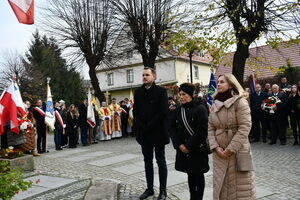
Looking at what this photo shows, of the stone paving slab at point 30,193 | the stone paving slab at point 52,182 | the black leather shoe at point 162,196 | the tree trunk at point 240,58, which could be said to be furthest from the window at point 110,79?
the black leather shoe at point 162,196

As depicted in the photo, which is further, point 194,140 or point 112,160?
point 112,160

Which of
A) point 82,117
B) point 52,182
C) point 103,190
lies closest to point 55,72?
point 82,117

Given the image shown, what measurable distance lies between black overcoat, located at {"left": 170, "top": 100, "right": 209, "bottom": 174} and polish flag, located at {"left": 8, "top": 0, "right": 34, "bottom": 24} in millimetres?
3093

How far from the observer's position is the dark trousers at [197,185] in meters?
4.33

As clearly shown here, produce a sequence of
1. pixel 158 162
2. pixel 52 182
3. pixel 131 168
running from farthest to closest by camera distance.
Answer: pixel 131 168, pixel 52 182, pixel 158 162

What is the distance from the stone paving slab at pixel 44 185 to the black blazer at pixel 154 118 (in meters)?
1.96

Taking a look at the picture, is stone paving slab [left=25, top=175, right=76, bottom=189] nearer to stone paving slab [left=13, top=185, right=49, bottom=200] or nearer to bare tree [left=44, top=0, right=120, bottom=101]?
stone paving slab [left=13, top=185, right=49, bottom=200]

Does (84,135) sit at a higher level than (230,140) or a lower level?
lower

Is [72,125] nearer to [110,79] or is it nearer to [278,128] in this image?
[278,128]

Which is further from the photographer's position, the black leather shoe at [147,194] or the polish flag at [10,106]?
the polish flag at [10,106]

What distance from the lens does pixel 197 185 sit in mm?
4355

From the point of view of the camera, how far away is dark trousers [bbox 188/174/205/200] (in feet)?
14.2

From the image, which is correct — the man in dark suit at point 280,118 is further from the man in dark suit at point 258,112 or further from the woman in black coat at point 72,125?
the woman in black coat at point 72,125

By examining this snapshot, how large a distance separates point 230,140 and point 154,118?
153 centimetres
